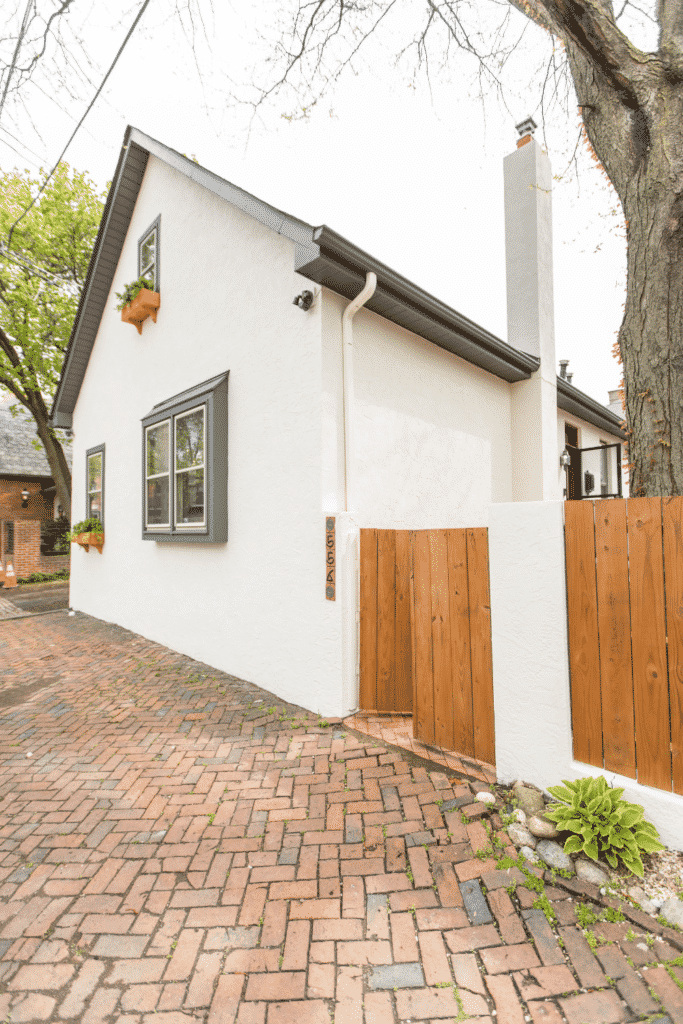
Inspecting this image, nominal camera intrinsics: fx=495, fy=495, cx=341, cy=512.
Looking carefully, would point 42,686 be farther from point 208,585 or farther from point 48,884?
point 48,884

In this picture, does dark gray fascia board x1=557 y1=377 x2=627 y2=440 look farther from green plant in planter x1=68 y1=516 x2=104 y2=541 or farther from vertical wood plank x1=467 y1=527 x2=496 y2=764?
green plant in planter x1=68 y1=516 x2=104 y2=541

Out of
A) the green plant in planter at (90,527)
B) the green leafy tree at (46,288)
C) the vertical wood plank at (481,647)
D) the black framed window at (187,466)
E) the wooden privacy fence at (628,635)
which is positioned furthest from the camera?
the green leafy tree at (46,288)

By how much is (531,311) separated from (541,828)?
23.4ft

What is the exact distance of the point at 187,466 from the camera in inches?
237

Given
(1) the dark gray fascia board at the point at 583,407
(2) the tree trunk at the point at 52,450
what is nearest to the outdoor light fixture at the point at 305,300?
(1) the dark gray fascia board at the point at 583,407

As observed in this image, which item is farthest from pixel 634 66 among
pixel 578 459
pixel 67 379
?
pixel 67 379

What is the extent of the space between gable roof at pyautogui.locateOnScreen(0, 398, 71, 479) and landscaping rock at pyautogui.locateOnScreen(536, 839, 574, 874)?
19096 mm

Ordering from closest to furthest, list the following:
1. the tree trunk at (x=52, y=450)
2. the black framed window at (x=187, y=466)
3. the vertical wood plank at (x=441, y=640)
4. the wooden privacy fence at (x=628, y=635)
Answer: the wooden privacy fence at (x=628, y=635)
the vertical wood plank at (x=441, y=640)
the black framed window at (x=187, y=466)
the tree trunk at (x=52, y=450)

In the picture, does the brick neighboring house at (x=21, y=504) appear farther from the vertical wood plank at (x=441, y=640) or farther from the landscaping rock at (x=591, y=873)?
the landscaping rock at (x=591, y=873)

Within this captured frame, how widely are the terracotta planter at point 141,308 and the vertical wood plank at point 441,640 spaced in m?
5.68

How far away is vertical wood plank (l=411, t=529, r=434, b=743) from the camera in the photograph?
3.44 metres

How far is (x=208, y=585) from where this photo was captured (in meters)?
5.73

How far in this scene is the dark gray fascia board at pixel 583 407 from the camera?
779 centimetres

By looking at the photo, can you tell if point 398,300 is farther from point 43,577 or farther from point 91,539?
Result: point 43,577
